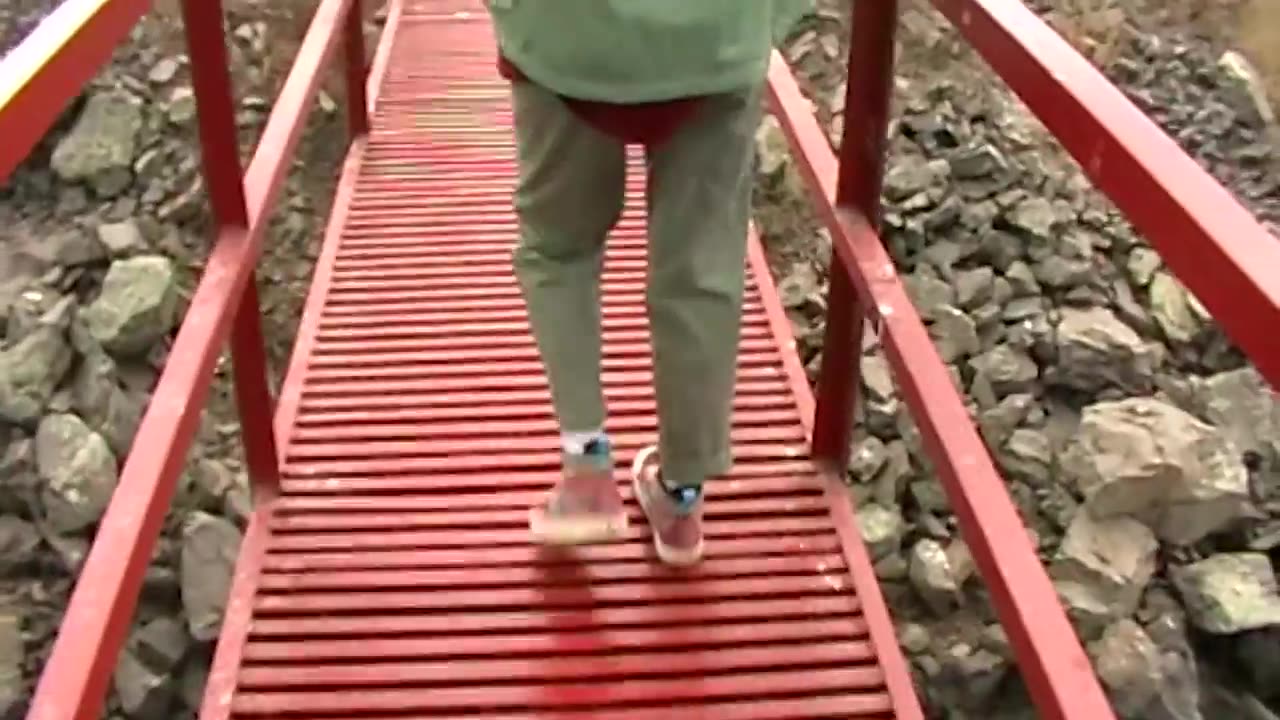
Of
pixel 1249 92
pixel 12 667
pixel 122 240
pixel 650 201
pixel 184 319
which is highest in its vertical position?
pixel 650 201

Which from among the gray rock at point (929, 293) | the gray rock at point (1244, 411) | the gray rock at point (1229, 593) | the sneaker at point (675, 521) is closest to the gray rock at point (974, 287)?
the gray rock at point (929, 293)

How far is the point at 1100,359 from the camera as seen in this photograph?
4.11m

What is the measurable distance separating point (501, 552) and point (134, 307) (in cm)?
237

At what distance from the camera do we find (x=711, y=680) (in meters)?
1.93

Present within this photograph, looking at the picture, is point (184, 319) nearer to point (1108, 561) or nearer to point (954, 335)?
point (1108, 561)

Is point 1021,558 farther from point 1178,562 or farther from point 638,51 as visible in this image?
point 1178,562

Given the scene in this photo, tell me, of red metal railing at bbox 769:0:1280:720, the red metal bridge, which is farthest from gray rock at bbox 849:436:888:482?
red metal railing at bbox 769:0:1280:720

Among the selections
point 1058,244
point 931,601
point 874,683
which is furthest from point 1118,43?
point 874,683

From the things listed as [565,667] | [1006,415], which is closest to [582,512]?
[565,667]

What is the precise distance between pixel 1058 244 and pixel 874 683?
284 centimetres

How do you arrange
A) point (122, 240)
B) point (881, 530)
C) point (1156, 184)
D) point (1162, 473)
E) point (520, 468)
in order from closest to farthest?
point (1156, 184)
point (520, 468)
point (881, 530)
point (1162, 473)
point (122, 240)

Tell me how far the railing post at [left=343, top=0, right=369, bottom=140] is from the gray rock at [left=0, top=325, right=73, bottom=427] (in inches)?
46.6

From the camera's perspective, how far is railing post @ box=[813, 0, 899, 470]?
6.65 feet

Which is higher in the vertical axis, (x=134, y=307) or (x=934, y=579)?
(x=134, y=307)
